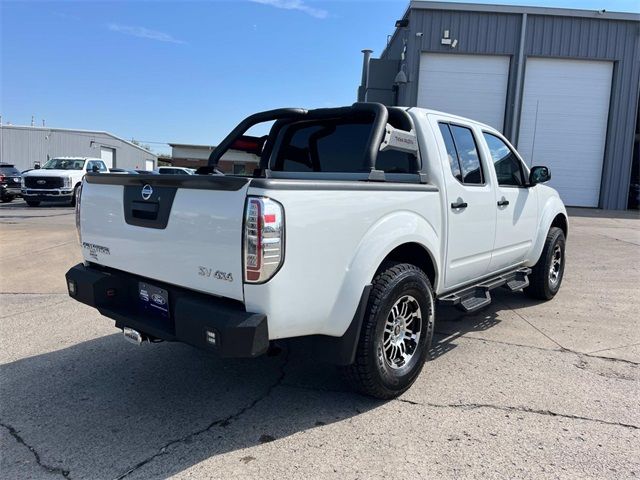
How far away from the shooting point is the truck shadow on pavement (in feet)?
9.00

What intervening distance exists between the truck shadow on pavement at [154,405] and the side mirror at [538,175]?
7.02ft

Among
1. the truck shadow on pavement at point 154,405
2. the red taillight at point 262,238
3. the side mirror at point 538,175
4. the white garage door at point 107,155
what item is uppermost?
the white garage door at point 107,155

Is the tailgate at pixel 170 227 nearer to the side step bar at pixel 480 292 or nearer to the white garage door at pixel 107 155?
the side step bar at pixel 480 292

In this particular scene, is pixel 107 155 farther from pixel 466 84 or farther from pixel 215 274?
pixel 215 274

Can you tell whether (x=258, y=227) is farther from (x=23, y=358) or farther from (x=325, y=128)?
(x=23, y=358)

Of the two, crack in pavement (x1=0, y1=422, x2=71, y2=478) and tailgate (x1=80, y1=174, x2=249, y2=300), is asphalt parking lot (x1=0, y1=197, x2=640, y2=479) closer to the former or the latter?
crack in pavement (x1=0, y1=422, x2=71, y2=478)

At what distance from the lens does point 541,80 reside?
20125 mm

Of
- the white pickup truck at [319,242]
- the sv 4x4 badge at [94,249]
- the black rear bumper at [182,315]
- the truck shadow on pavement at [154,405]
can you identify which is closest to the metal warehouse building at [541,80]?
the white pickup truck at [319,242]

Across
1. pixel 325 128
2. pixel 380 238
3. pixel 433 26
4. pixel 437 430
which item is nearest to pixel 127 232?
pixel 380 238

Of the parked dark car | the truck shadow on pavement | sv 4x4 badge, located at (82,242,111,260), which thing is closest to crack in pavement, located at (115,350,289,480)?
the truck shadow on pavement

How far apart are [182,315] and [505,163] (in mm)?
3745

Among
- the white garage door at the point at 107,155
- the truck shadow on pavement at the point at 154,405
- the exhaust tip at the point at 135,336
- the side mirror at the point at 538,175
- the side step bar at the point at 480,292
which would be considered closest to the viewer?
the truck shadow on pavement at the point at 154,405

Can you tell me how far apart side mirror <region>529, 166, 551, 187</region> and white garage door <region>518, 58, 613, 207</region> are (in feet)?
54.3

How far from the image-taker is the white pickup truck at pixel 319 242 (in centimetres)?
260
